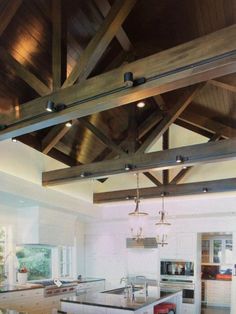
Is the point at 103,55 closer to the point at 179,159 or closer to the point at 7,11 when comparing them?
the point at 7,11

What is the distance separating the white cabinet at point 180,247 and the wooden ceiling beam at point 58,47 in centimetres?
609

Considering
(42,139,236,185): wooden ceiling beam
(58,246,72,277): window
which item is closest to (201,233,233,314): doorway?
(58,246,72,277): window

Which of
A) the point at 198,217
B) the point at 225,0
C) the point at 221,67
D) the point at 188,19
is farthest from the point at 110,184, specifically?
the point at 221,67

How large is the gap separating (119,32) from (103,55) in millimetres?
608

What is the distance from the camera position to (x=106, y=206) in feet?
32.1

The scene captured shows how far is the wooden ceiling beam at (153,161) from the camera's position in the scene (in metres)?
5.48

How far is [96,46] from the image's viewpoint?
3.84m

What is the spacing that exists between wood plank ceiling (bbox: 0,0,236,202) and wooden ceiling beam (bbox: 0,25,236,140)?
34mm

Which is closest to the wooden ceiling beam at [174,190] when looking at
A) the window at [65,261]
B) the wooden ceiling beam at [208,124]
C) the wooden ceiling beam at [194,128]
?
the wooden ceiling beam at [208,124]

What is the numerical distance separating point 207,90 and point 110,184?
4.17 meters

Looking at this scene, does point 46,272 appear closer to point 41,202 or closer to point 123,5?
point 41,202

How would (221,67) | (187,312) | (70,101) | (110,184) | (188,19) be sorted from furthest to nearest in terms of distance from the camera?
(110,184) < (187,312) < (188,19) < (70,101) < (221,67)

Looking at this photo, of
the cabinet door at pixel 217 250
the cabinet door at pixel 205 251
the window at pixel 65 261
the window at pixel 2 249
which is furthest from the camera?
the cabinet door at pixel 205 251

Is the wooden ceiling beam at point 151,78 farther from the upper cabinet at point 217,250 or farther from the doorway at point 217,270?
the upper cabinet at point 217,250
